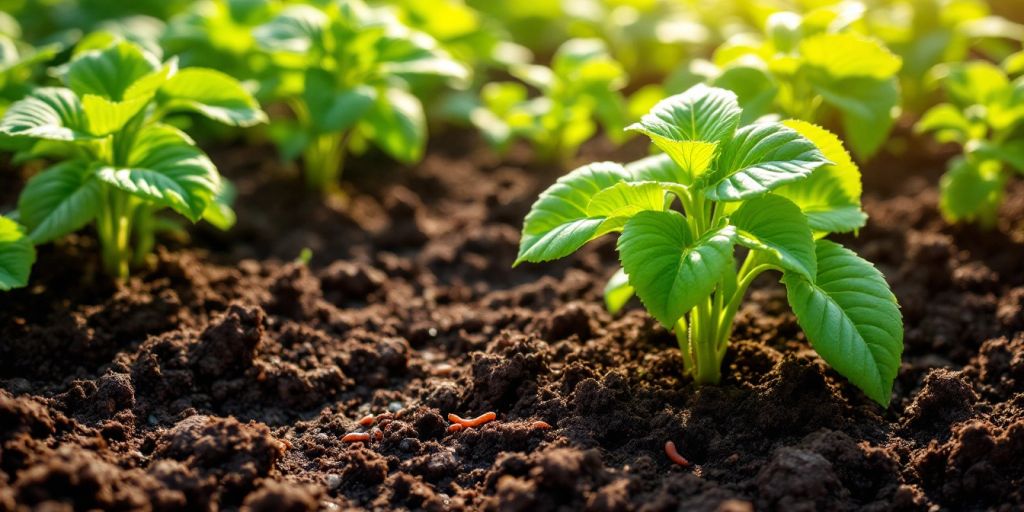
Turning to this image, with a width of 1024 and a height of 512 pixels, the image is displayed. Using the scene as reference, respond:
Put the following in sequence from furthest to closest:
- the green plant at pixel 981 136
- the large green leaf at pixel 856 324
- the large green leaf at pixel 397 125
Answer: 1. the large green leaf at pixel 397 125
2. the green plant at pixel 981 136
3. the large green leaf at pixel 856 324

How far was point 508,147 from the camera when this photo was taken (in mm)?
5121

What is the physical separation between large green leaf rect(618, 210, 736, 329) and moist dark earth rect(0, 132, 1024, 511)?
49cm

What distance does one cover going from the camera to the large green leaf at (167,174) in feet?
9.88

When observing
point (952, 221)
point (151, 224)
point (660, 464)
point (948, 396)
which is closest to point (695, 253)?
point (660, 464)

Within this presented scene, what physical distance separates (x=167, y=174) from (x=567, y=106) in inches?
92.0

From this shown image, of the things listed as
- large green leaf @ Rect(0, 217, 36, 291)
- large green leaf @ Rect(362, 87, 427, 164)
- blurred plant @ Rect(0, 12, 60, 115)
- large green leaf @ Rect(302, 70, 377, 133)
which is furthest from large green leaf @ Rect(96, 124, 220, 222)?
large green leaf @ Rect(362, 87, 427, 164)

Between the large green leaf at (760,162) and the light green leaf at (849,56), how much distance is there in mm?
1092

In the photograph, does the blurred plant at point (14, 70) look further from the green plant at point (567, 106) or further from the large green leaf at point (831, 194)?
the large green leaf at point (831, 194)

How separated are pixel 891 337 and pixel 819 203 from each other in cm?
56

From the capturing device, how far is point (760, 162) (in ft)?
8.36

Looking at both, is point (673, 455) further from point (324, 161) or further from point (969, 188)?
point (324, 161)

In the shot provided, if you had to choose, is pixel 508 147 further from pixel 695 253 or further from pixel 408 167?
pixel 695 253

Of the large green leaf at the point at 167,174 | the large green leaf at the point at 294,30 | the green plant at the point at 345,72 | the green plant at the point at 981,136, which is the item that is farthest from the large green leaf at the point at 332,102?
the green plant at the point at 981,136

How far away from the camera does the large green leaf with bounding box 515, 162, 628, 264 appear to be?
257cm
